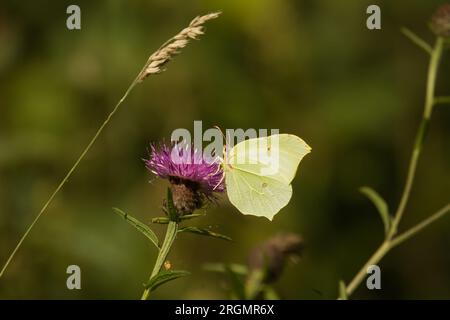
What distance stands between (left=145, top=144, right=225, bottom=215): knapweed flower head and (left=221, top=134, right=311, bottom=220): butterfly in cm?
→ 14

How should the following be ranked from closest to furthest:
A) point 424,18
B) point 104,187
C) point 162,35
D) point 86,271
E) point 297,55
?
point 86,271 < point 104,187 < point 162,35 < point 297,55 < point 424,18

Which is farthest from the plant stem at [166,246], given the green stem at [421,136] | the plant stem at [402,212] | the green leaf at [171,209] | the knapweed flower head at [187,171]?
the green stem at [421,136]

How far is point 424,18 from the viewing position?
16.5 ft

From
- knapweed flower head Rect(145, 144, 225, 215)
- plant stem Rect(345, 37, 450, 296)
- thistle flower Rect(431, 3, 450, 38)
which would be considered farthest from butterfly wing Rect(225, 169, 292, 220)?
thistle flower Rect(431, 3, 450, 38)

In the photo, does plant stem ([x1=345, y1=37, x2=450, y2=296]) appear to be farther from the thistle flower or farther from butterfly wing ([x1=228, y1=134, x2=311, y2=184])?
butterfly wing ([x1=228, y1=134, x2=311, y2=184])

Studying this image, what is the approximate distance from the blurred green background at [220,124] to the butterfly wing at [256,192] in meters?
1.19

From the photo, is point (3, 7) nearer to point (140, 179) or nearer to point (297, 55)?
point (140, 179)

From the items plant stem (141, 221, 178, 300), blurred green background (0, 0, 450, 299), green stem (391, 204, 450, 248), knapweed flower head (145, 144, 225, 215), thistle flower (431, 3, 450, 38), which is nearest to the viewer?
plant stem (141, 221, 178, 300)

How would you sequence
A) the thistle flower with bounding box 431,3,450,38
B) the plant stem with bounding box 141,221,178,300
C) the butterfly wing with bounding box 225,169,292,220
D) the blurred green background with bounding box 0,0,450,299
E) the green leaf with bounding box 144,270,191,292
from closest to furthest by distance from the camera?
the green leaf with bounding box 144,270,191,292 → the plant stem with bounding box 141,221,178,300 → the butterfly wing with bounding box 225,169,292,220 → the thistle flower with bounding box 431,3,450,38 → the blurred green background with bounding box 0,0,450,299

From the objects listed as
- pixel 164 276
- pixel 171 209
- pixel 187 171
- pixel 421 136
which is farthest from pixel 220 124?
pixel 164 276

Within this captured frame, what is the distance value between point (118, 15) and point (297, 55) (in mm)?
1160

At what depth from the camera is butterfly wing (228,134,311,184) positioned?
2.31 m

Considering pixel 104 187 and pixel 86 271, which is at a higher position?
pixel 104 187

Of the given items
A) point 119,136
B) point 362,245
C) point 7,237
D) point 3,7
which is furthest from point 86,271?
point 362,245
